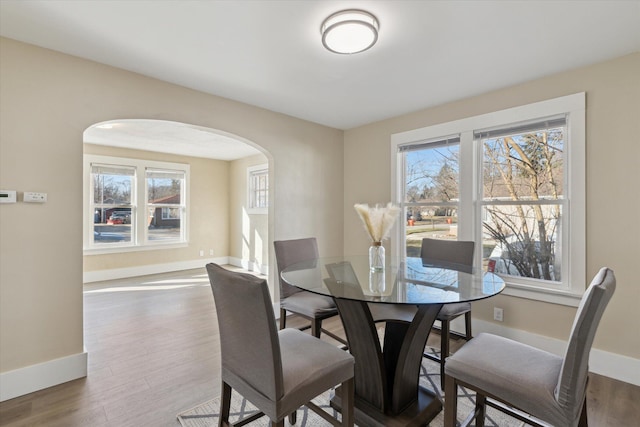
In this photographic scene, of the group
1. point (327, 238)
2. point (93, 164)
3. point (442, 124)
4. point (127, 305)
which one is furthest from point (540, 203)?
point (93, 164)

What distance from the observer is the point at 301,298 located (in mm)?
2529

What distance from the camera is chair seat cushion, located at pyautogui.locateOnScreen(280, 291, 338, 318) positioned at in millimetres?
2328

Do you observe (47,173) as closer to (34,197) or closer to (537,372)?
(34,197)

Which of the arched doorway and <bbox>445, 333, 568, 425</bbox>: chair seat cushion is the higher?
the arched doorway

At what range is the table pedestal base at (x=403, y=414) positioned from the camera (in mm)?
1723

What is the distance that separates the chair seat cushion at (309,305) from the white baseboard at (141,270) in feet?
14.3

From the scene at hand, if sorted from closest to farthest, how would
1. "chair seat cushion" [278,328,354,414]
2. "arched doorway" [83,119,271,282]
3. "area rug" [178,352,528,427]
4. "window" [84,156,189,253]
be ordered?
"chair seat cushion" [278,328,354,414], "area rug" [178,352,528,427], "arched doorway" [83,119,271,282], "window" [84,156,189,253]

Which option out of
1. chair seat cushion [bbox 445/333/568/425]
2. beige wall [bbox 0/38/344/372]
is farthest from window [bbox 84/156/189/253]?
chair seat cushion [bbox 445/333/568/425]

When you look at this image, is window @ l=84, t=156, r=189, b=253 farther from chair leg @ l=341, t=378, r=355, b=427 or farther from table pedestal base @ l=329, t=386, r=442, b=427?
chair leg @ l=341, t=378, r=355, b=427

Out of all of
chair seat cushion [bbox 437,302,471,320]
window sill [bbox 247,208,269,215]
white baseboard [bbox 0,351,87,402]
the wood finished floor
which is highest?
window sill [bbox 247,208,269,215]

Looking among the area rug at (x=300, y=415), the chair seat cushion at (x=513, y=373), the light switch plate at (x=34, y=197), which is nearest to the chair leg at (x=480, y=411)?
the area rug at (x=300, y=415)

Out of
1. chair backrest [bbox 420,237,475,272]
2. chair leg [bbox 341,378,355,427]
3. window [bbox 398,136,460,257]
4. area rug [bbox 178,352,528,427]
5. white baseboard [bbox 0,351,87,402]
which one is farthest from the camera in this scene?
window [bbox 398,136,460,257]

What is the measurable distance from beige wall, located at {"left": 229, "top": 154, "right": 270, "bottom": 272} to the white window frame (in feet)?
12.9

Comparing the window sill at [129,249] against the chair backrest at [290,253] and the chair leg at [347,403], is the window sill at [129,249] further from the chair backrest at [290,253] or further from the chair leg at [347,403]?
the chair leg at [347,403]
